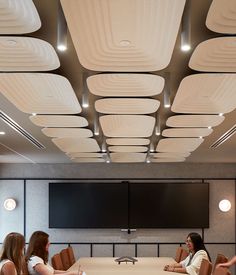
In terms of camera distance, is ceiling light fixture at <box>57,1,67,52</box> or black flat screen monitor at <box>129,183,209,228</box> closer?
ceiling light fixture at <box>57,1,67,52</box>

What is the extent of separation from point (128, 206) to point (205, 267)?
18.1 feet

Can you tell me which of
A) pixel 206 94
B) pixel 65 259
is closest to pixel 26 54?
pixel 206 94

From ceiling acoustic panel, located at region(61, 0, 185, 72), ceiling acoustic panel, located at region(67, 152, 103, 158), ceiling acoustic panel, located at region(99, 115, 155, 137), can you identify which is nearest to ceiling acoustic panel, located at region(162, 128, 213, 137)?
ceiling acoustic panel, located at region(99, 115, 155, 137)

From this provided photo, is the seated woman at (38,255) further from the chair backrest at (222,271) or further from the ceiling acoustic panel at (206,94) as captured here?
the chair backrest at (222,271)

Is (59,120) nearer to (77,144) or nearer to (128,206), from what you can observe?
(77,144)

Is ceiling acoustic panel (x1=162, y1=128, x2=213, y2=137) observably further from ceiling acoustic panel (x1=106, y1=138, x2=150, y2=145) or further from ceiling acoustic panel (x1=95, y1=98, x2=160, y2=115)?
ceiling acoustic panel (x1=95, y1=98, x2=160, y2=115)

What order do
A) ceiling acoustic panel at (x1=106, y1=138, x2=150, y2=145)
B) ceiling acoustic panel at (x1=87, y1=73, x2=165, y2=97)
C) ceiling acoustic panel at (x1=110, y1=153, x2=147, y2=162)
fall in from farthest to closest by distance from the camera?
1. ceiling acoustic panel at (x1=110, y1=153, x2=147, y2=162)
2. ceiling acoustic panel at (x1=106, y1=138, x2=150, y2=145)
3. ceiling acoustic panel at (x1=87, y1=73, x2=165, y2=97)

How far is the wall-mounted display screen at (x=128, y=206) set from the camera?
37.2 feet

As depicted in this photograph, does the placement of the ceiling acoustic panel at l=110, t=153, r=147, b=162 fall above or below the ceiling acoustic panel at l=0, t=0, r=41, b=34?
below

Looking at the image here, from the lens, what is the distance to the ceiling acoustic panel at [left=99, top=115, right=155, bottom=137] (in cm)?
527

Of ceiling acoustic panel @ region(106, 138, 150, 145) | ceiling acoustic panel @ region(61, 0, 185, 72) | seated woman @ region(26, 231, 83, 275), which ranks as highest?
ceiling acoustic panel @ region(61, 0, 185, 72)

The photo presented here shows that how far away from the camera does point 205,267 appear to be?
5945 mm

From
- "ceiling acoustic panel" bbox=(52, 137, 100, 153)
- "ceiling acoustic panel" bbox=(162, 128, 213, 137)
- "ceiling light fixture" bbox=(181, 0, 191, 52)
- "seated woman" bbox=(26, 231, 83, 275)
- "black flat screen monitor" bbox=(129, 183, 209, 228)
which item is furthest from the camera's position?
"black flat screen monitor" bbox=(129, 183, 209, 228)

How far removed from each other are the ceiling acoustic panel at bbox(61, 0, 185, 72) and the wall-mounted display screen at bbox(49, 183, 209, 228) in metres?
8.19
